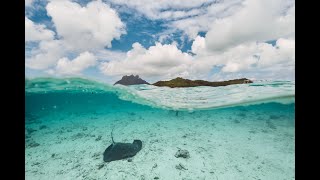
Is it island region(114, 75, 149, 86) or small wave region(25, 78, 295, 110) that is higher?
island region(114, 75, 149, 86)

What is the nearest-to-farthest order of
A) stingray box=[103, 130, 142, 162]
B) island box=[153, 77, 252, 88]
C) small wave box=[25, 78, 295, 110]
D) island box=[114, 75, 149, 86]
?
stingray box=[103, 130, 142, 162], small wave box=[25, 78, 295, 110], island box=[114, 75, 149, 86], island box=[153, 77, 252, 88]

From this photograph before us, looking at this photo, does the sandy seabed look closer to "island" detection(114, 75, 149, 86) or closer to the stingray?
the stingray

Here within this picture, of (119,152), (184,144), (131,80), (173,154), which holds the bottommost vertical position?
(173,154)

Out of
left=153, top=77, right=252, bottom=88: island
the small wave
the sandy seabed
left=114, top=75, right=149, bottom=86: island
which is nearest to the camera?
the sandy seabed

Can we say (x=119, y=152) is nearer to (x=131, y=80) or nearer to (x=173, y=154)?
(x=173, y=154)

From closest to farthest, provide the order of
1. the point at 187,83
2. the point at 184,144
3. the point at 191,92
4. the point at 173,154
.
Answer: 1. the point at 173,154
2. the point at 184,144
3. the point at 187,83
4. the point at 191,92

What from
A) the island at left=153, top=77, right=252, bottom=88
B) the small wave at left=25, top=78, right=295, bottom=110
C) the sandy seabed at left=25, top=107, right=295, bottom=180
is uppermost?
the island at left=153, top=77, right=252, bottom=88

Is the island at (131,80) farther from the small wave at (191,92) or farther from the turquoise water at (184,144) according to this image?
the turquoise water at (184,144)

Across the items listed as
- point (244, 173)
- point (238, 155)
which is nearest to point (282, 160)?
point (238, 155)

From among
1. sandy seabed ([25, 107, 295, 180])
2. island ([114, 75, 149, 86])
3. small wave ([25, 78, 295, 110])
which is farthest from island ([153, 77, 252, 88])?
sandy seabed ([25, 107, 295, 180])

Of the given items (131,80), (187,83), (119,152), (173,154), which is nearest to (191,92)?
(187,83)
